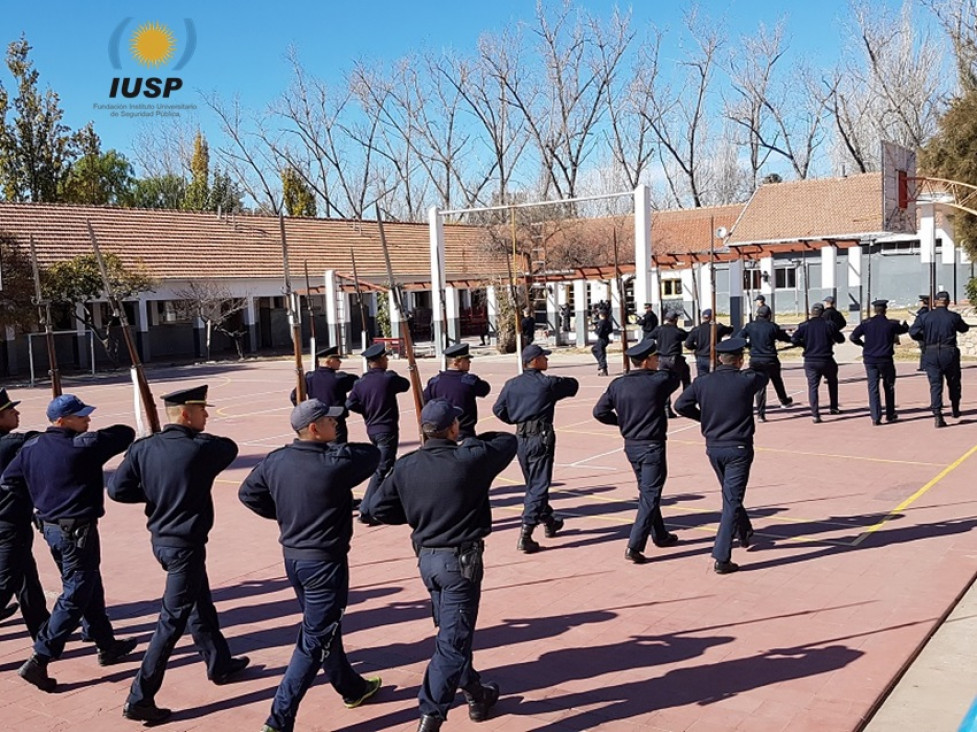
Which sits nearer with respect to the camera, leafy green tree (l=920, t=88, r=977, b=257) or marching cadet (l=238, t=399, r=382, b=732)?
marching cadet (l=238, t=399, r=382, b=732)

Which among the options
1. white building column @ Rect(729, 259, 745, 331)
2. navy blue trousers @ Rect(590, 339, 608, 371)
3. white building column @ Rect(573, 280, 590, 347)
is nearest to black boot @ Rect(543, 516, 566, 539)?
navy blue trousers @ Rect(590, 339, 608, 371)

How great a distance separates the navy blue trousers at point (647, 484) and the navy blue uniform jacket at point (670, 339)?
765 cm

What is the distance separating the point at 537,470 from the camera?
28.9 feet

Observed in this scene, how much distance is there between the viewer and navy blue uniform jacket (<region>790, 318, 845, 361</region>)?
49.3ft

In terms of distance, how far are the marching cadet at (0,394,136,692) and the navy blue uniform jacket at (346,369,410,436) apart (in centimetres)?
391

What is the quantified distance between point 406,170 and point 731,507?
183ft

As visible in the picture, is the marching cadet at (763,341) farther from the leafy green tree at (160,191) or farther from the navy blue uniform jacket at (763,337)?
the leafy green tree at (160,191)

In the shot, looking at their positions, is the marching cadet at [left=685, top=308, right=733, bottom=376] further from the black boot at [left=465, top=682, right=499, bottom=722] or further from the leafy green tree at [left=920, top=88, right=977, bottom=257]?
the leafy green tree at [left=920, top=88, right=977, bottom=257]

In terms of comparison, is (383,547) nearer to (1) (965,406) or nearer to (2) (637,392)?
(2) (637,392)

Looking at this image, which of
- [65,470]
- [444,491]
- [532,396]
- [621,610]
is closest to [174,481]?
[65,470]

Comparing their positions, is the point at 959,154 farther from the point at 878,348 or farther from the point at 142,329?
the point at 142,329

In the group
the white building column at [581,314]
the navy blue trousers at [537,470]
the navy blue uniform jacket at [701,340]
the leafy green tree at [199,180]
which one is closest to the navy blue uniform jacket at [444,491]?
the navy blue trousers at [537,470]

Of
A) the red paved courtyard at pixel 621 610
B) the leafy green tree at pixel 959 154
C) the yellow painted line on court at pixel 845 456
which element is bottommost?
the red paved courtyard at pixel 621 610

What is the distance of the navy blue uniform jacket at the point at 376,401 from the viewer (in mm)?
10078
